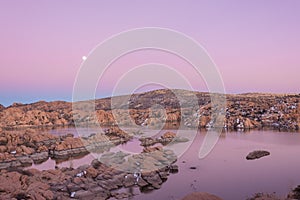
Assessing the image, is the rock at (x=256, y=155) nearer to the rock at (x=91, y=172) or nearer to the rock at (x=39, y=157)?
the rock at (x=91, y=172)

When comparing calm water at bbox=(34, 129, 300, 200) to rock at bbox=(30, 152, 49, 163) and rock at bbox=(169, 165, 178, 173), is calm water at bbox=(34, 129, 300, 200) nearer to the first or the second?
rock at bbox=(169, 165, 178, 173)

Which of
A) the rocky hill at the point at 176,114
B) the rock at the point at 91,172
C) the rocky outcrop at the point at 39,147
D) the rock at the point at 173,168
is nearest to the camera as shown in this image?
the rock at the point at 91,172

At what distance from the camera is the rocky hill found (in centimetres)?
3465

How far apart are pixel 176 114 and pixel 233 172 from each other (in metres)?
32.1

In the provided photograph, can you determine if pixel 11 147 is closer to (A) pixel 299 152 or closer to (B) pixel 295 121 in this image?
(A) pixel 299 152

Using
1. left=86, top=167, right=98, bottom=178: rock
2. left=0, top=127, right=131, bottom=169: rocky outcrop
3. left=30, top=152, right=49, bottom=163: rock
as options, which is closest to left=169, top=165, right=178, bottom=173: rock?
left=86, top=167, right=98, bottom=178: rock

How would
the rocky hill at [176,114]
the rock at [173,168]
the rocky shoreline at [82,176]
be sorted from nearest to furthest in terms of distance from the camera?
the rocky shoreline at [82,176] → the rock at [173,168] → the rocky hill at [176,114]

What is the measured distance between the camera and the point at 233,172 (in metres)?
14.0

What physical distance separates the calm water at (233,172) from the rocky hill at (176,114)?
13.0 metres

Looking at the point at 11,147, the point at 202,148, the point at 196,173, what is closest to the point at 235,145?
the point at 202,148

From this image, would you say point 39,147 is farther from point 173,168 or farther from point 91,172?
point 173,168

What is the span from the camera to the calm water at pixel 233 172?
11.2m

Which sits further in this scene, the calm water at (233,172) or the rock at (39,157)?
the rock at (39,157)

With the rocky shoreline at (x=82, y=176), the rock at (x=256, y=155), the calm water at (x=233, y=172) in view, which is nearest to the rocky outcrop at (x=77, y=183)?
the rocky shoreline at (x=82, y=176)
